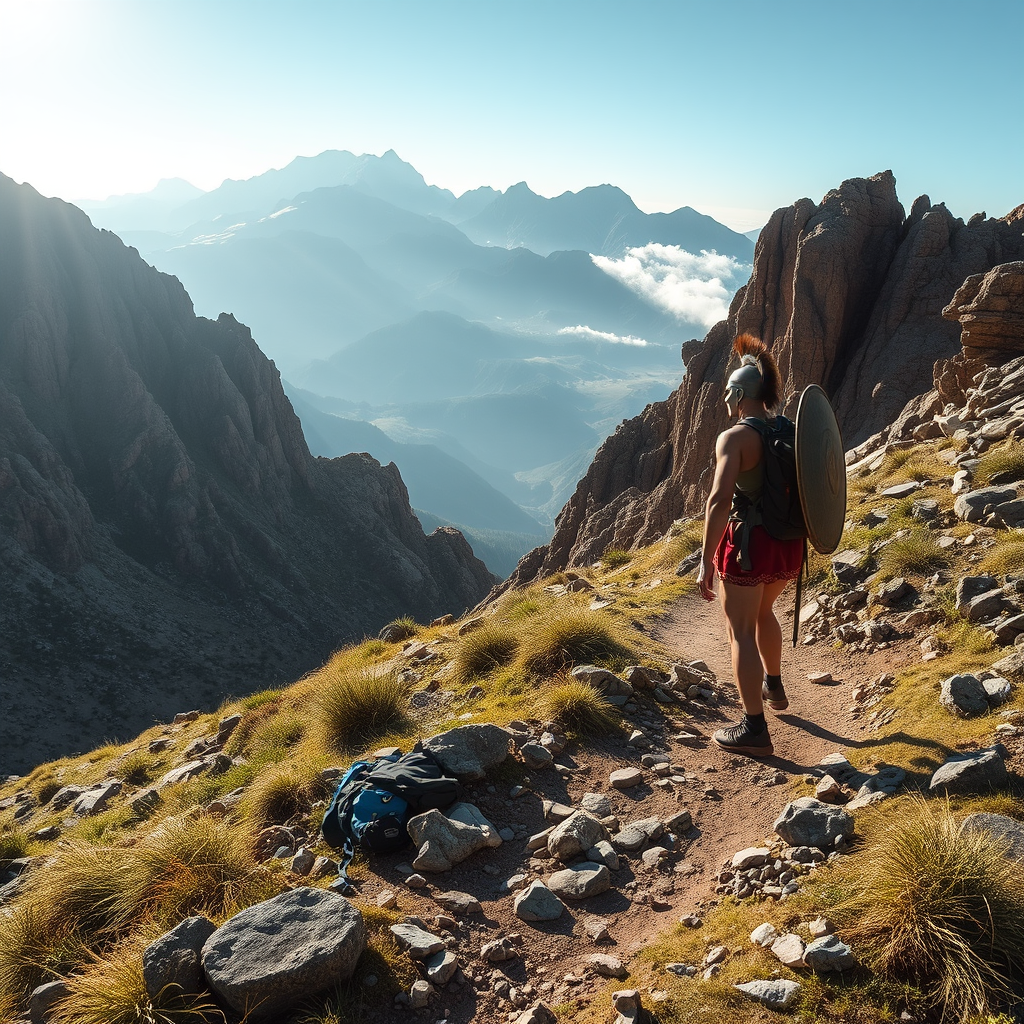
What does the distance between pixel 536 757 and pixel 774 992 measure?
3.36m

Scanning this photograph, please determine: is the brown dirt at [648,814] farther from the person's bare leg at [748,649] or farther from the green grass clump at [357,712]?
the green grass clump at [357,712]

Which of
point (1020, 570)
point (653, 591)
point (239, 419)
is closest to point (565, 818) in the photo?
point (1020, 570)

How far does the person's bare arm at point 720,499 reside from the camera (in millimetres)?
6012

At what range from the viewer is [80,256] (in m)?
102

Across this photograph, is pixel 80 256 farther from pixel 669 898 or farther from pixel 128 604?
pixel 669 898

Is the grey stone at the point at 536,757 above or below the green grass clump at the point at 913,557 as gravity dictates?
below

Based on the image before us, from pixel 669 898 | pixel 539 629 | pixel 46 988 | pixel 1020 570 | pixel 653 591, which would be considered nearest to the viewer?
pixel 46 988

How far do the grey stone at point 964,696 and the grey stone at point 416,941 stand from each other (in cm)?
451

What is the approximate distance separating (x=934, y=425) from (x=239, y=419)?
102905 mm

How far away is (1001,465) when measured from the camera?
10.0m

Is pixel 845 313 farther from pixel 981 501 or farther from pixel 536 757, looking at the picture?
pixel 536 757

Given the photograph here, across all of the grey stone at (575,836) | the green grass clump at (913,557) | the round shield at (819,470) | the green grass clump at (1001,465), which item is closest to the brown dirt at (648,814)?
the grey stone at (575,836)

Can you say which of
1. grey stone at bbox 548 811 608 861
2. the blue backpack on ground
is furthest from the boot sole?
the blue backpack on ground

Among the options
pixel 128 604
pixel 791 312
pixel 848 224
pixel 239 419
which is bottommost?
pixel 128 604
